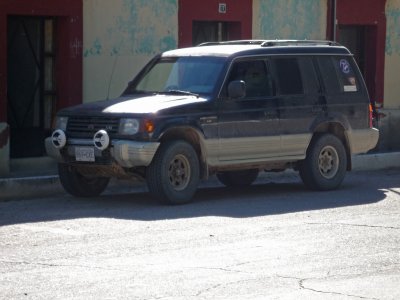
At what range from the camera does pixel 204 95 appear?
14.7 m

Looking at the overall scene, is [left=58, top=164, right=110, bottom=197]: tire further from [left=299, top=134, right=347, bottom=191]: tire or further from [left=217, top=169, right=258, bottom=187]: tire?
[left=299, top=134, right=347, bottom=191]: tire

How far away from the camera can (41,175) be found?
671 inches

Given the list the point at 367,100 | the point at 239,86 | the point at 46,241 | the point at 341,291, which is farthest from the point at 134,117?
the point at 341,291

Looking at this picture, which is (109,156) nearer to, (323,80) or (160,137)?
(160,137)

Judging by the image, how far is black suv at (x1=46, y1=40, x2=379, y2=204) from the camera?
1409 centimetres

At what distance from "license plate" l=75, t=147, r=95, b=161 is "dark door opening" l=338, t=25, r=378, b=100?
36.1 feet

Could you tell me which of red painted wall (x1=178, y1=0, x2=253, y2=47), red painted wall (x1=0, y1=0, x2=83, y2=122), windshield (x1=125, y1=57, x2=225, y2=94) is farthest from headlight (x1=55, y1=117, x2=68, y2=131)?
red painted wall (x1=178, y1=0, x2=253, y2=47)

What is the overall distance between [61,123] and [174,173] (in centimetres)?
Answer: 167

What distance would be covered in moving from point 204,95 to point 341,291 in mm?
6068

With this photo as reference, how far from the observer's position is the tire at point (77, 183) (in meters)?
15.0

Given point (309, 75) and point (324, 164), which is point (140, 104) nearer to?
point (309, 75)

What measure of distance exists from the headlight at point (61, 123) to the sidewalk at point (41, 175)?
1.08m

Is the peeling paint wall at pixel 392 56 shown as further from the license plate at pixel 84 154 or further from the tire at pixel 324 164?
the license plate at pixel 84 154

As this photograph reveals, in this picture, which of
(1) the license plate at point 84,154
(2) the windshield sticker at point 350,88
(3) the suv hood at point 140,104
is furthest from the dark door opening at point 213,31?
(1) the license plate at point 84,154
